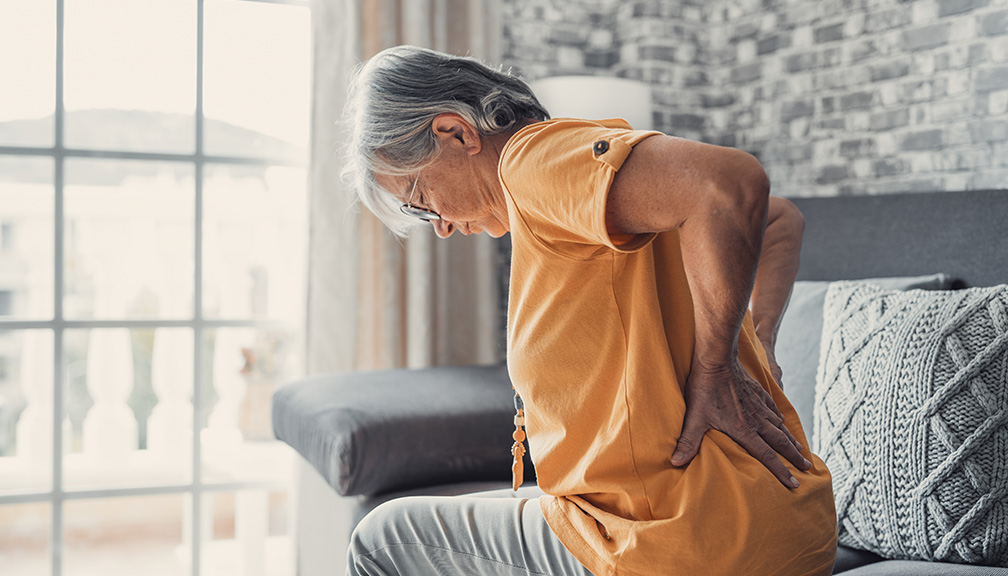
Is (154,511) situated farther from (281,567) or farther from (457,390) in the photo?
(457,390)

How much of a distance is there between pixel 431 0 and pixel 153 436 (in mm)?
1795

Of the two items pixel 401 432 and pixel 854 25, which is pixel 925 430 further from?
pixel 854 25

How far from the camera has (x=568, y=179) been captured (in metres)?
0.82

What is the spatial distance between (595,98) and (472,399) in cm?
110

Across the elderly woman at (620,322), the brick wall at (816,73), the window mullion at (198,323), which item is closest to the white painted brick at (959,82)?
the brick wall at (816,73)

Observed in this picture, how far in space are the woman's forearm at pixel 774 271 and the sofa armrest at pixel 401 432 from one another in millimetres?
832

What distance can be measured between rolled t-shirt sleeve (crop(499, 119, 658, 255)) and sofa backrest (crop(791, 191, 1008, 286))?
126 cm

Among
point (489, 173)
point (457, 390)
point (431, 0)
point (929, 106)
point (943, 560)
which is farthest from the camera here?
point (431, 0)

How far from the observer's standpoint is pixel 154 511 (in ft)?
9.22

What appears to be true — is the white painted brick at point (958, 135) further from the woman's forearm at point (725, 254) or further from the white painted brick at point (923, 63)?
the woman's forearm at point (725, 254)

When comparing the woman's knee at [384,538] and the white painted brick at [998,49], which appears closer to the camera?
the woman's knee at [384,538]

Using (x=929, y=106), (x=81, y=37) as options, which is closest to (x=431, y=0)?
(x=81, y=37)

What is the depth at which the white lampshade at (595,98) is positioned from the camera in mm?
2566

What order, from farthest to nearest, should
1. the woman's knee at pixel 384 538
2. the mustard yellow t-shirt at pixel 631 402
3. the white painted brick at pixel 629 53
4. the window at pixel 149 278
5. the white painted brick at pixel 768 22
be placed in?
1. the white painted brick at pixel 629 53
2. the white painted brick at pixel 768 22
3. the window at pixel 149 278
4. the woman's knee at pixel 384 538
5. the mustard yellow t-shirt at pixel 631 402
